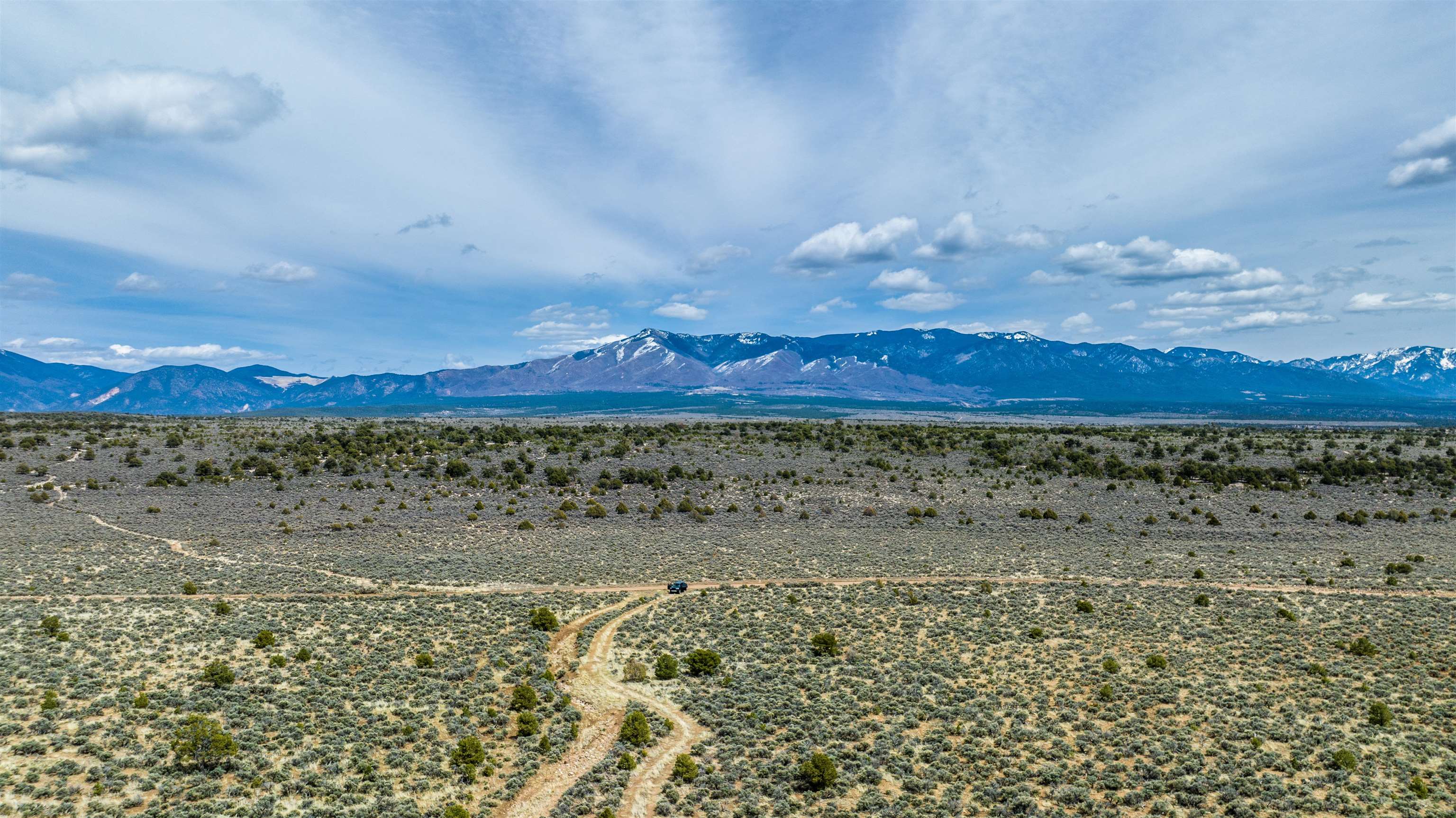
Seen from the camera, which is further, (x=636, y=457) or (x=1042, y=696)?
(x=636, y=457)

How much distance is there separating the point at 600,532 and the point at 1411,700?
52.7m

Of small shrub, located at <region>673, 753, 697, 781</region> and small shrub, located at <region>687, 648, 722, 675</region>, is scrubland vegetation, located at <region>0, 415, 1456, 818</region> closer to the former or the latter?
small shrub, located at <region>673, 753, 697, 781</region>

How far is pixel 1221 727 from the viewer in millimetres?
24156

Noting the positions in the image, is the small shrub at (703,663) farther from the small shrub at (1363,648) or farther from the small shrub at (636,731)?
the small shrub at (1363,648)

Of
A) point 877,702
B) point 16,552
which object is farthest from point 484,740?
point 16,552

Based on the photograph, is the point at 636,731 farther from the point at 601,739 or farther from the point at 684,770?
the point at 684,770

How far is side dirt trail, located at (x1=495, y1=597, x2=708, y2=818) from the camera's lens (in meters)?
20.6

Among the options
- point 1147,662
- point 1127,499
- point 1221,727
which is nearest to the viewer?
A: point 1221,727

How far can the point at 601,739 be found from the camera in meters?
24.1

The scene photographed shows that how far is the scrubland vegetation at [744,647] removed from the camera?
2084 cm

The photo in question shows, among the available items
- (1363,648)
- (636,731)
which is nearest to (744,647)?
(636,731)

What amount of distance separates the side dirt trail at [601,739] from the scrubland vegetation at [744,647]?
0.44 meters

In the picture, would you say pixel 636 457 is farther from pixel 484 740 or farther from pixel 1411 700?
pixel 1411 700

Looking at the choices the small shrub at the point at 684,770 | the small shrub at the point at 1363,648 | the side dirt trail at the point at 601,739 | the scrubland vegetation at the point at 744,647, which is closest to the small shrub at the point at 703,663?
the scrubland vegetation at the point at 744,647
